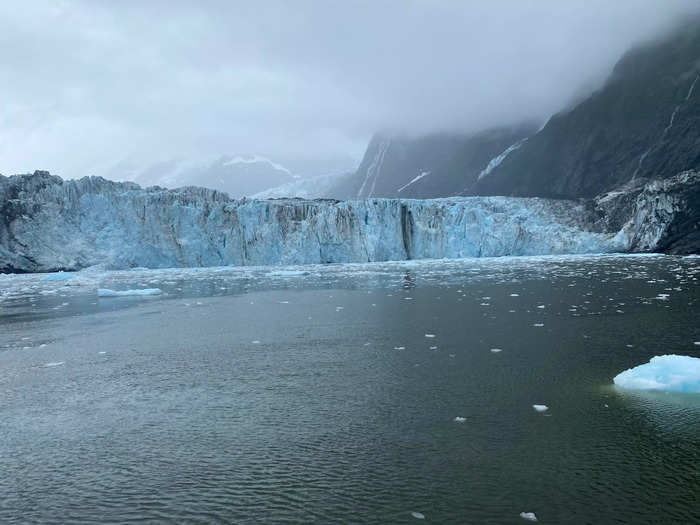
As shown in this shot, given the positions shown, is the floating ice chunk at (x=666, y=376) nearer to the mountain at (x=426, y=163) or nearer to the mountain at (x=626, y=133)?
the mountain at (x=626, y=133)

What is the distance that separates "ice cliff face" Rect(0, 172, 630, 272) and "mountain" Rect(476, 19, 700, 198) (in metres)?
18.0

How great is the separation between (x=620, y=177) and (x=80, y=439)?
6970cm

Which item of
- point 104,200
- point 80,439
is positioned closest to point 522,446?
point 80,439

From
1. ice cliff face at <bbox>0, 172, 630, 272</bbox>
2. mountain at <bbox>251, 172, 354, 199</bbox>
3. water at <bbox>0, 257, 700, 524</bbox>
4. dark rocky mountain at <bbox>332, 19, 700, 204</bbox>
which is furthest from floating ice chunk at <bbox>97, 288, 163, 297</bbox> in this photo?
mountain at <bbox>251, 172, 354, 199</bbox>

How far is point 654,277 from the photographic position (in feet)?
70.0

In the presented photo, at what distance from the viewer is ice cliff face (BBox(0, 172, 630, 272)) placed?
40938mm

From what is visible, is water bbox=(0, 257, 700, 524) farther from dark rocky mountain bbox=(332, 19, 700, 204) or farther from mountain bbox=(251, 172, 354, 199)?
mountain bbox=(251, 172, 354, 199)

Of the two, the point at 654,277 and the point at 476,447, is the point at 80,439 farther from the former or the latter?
the point at 654,277

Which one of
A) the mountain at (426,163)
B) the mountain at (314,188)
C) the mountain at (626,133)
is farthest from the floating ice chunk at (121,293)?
the mountain at (314,188)

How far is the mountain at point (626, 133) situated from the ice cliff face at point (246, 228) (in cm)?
1803

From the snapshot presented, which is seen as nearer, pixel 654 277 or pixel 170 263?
pixel 654 277

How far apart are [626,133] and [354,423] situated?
73.7 meters

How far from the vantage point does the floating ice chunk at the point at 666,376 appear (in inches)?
273

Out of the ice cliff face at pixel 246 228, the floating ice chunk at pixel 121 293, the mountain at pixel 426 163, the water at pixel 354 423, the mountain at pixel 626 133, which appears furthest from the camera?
the mountain at pixel 426 163
